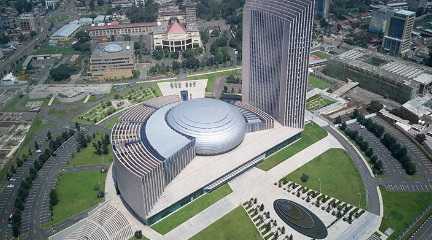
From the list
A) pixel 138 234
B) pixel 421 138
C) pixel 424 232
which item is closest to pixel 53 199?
pixel 138 234

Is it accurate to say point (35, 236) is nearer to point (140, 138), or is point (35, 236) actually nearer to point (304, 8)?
point (140, 138)

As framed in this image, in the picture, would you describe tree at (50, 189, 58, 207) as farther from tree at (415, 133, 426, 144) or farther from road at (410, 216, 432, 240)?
tree at (415, 133, 426, 144)

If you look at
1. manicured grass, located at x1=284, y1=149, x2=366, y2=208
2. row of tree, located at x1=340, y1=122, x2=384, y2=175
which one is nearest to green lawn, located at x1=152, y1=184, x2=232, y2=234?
manicured grass, located at x1=284, y1=149, x2=366, y2=208

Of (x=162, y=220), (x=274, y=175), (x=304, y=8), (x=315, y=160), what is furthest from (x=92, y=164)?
(x=304, y=8)

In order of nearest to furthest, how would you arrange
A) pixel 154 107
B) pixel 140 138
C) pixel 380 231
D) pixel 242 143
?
pixel 380 231 → pixel 140 138 → pixel 242 143 → pixel 154 107

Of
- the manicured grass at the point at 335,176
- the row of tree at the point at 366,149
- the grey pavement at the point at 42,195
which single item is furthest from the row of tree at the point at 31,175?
the row of tree at the point at 366,149
